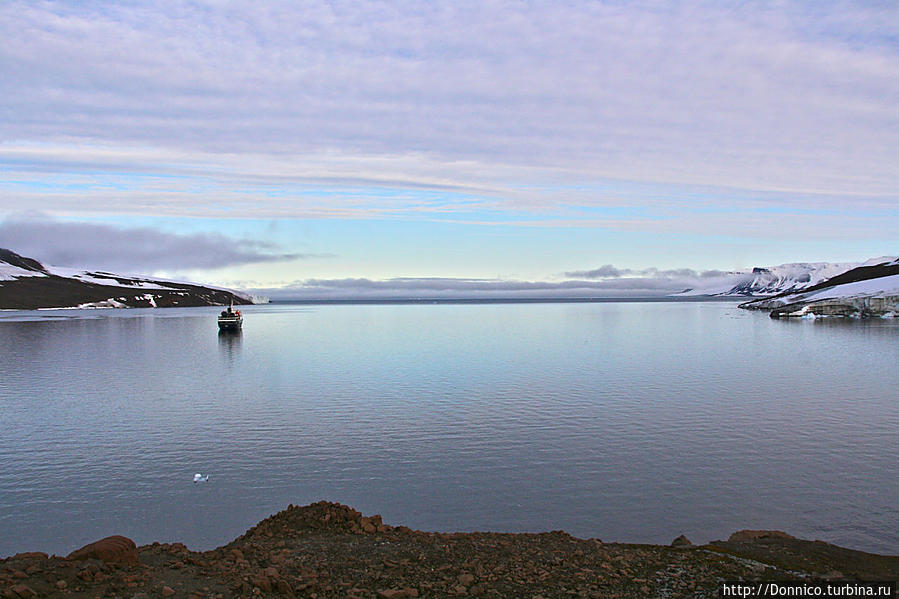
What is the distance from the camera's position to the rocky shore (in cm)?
803

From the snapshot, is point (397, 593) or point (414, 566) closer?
point (397, 593)

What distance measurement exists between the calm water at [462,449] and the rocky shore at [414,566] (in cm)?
167

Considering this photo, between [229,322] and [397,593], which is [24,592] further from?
[229,322]

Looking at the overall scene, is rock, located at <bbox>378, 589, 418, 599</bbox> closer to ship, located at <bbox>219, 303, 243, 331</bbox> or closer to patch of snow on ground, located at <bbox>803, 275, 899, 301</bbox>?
ship, located at <bbox>219, 303, 243, 331</bbox>

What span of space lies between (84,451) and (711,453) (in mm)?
17192

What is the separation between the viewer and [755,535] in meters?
10.9

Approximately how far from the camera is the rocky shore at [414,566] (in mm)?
8031

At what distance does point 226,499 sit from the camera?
13.7m

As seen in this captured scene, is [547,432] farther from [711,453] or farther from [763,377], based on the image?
[763,377]

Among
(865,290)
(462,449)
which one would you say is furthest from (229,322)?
(865,290)

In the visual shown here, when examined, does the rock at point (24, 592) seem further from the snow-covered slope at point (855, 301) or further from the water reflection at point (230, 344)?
the snow-covered slope at point (855, 301)

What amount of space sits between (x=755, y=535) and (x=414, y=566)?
19.8ft

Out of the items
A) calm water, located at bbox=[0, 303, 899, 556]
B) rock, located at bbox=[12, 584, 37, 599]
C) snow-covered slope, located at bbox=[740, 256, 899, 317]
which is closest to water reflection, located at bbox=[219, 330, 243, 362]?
calm water, located at bbox=[0, 303, 899, 556]

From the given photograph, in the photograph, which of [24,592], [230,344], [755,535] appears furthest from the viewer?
[230,344]
